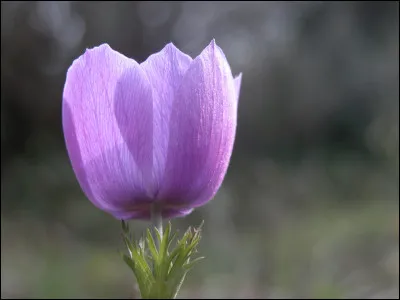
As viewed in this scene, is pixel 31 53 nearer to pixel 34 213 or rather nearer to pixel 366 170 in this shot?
pixel 34 213

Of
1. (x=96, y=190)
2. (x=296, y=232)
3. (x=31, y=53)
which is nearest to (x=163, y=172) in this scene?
(x=96, y=190)

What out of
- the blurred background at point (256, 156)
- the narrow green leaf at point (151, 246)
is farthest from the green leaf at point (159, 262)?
the blurred background at point (256, 156)

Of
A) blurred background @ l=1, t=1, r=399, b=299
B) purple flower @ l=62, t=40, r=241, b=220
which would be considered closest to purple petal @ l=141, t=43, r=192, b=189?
purple flower @ l=62, t=40, r=241, b=220

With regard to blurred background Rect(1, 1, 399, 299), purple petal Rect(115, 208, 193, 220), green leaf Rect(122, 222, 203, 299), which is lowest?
green leaf Rect(122, 222, 203, 299)

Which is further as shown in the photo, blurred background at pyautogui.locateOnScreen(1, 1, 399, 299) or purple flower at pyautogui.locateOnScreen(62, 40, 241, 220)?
blurred background at pyautogui.locateOnScreen(1, 1, 399, 299)

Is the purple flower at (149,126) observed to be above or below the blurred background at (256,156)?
below

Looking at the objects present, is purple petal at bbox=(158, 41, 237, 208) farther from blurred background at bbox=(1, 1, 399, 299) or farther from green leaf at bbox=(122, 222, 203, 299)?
blurred background at bbox=(1, 1, 399, 299)

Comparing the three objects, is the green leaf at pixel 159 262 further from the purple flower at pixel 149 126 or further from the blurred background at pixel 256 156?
the blurred background at pixel 256 156
